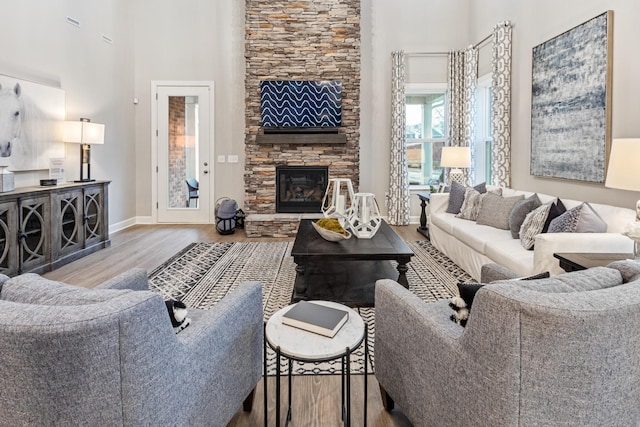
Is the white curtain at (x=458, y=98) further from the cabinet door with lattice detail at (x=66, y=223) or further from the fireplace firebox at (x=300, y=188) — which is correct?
the cabinet door with lattice detail at (x=66, y=223)

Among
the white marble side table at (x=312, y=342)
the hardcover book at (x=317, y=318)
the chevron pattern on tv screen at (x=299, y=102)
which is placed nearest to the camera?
the white marble side table at (x=312, y=342)

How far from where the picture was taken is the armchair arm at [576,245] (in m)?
2.66

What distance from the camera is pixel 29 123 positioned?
14.6 feet

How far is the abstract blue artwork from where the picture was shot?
11.7 feet

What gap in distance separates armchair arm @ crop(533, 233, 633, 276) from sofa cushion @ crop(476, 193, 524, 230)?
57.8 inches

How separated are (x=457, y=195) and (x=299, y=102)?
2.86 m

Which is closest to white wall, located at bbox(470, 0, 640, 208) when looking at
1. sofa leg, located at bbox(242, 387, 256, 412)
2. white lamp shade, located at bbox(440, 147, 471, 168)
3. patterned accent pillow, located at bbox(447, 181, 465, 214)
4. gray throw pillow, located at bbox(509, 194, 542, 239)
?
gray throw pillow, located at bbox(509, 194, 542, 239)

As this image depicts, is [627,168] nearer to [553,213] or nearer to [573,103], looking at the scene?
[553,213]

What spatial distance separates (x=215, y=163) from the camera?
23.1ft

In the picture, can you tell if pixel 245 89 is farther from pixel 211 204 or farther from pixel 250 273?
pixel 250 273

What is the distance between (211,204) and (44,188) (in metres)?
3.07

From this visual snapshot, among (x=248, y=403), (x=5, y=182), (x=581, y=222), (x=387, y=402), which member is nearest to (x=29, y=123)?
(x=5, y=182)

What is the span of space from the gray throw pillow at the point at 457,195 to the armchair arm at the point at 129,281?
13.3ft

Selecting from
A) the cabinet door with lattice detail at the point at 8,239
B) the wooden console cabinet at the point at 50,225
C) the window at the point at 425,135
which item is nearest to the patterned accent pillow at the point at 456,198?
the window at the point at 425,135
